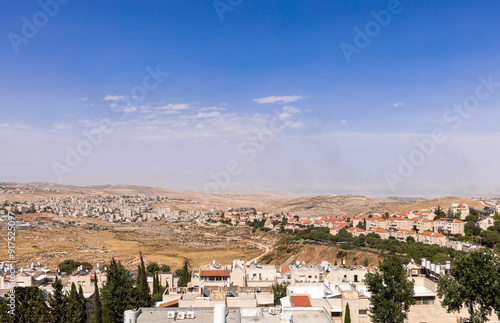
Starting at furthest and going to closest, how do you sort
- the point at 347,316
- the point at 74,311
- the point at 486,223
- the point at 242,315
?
1. the point at 486,223
2. the point at 74,311
3. the point at 347,316
4. the point at 242,315

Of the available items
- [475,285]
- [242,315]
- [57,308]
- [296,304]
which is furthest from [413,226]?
[57,308]

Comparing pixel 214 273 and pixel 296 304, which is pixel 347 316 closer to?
pixel 296 304

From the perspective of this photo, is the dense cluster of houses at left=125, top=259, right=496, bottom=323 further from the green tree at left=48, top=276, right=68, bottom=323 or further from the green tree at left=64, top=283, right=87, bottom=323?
the green tree at left=48, top=276, right=68, bottom=323

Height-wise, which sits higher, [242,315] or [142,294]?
[242,315]

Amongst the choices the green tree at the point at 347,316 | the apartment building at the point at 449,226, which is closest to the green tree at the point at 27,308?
the green tree at the point at 347,316

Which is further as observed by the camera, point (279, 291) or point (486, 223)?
point (486, 223)

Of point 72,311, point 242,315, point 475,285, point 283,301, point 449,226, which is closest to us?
point 242,315

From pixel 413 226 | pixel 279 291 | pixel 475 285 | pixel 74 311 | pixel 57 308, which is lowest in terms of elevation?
pixel 413 226
